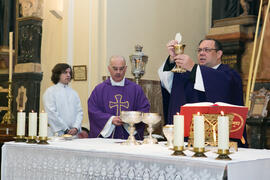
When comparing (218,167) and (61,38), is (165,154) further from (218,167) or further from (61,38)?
(61,38)

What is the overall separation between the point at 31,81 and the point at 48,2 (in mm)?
1696

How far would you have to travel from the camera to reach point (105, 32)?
8227 millimetres

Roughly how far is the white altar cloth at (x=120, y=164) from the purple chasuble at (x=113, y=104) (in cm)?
154

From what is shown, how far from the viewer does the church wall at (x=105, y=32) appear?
324 inches

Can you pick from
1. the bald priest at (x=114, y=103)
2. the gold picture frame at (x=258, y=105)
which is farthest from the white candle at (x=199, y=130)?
the gold picture frame at (x=258, y=105)

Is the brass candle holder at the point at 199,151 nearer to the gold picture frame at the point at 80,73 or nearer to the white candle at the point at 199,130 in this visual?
the white candle at the point at 199,130


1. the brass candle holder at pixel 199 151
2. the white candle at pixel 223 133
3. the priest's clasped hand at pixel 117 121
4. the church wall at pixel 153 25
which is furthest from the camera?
the church wall at pixel 153 25

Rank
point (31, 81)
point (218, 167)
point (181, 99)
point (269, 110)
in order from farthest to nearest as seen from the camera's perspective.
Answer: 1. point (31, 81)
2. point (269, 110)
3. point (181, 99)
4. point (218, 167)

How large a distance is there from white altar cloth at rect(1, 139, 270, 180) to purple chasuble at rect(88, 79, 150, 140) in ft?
5.06

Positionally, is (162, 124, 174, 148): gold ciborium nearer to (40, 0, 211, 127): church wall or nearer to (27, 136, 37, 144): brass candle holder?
(27, 136, 37, 144): brass candle holder

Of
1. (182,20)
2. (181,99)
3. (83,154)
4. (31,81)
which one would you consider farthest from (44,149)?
(182,20)

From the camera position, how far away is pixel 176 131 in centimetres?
284

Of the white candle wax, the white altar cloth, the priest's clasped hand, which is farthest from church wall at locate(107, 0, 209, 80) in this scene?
the white candle wax

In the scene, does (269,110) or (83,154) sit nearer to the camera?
(83,154)
